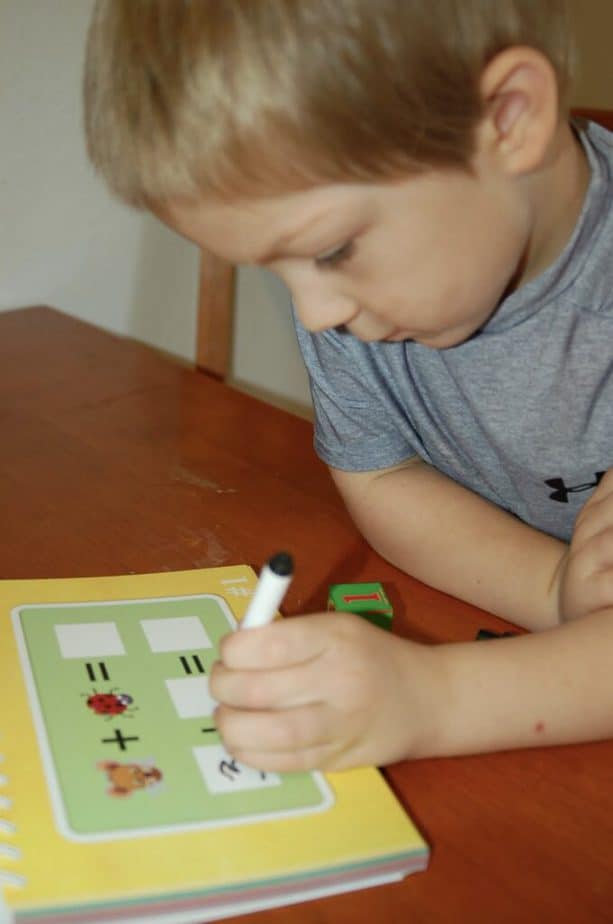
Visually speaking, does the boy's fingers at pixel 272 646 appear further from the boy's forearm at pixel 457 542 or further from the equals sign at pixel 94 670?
the boy's forearm at pixel 457 542

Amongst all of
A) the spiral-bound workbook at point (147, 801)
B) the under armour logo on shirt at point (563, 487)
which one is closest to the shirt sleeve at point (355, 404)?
the under armour logo on shirt at point (563, 487)

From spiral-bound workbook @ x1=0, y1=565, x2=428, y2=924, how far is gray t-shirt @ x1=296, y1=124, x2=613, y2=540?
0.24 meters

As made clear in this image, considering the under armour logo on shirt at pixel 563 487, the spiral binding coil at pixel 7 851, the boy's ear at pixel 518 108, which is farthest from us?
the under armour logo on shirt at pixel 563 487

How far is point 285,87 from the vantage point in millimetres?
505

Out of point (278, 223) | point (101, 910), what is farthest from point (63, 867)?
point (278, 223)

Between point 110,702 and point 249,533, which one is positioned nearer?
point 110,702

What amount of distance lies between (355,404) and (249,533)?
4.9 inches

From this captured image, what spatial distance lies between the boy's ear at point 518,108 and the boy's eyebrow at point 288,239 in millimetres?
96

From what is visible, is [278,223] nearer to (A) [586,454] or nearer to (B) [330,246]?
(B) [330,246]

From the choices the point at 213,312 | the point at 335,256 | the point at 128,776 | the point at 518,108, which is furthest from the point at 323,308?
the point at 213,312

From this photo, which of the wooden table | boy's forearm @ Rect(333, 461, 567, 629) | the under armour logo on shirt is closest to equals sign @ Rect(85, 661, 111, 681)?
the wooden table

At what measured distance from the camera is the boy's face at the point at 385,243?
1.80 ft

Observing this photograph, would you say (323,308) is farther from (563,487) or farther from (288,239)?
(563,487)

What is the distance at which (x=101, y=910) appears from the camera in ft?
1.50
